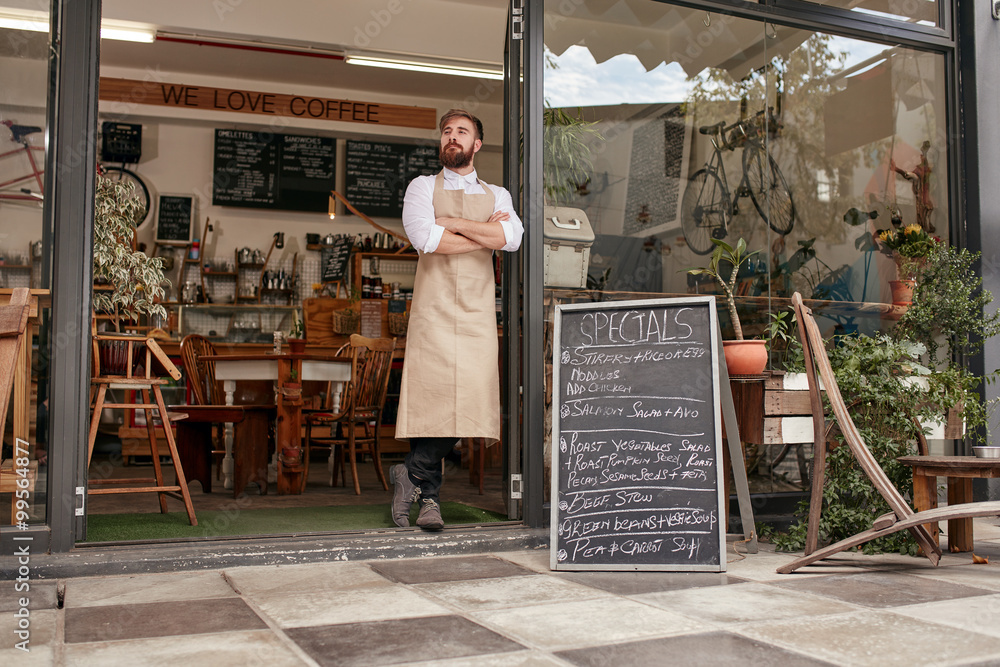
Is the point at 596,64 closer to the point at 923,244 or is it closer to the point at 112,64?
the point at 923,244

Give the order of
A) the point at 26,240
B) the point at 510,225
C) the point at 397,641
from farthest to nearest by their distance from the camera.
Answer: the point at 510,225, the point at 26,240, the point at 397,641

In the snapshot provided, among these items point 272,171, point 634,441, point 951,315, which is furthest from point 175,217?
point 951,315

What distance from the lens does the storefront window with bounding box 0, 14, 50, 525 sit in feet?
9.72

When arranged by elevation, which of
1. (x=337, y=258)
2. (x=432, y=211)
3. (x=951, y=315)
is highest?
(x=337, y=258)

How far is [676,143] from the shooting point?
3992mm

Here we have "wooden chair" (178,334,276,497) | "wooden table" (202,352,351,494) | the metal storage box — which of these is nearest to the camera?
the metal storage box

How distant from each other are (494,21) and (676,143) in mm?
3429

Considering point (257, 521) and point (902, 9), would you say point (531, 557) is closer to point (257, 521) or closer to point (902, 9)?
point (257, 521)

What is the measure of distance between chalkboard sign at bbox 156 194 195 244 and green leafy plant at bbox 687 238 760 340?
6352mm

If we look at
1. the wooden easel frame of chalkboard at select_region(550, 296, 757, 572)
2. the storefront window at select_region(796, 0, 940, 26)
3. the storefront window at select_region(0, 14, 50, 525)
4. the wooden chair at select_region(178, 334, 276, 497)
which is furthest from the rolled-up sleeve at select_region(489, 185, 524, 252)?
the storefront window at select_region(796, 0, 940, 26)

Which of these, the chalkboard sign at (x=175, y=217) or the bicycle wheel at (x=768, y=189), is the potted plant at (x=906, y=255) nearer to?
the bicycle wheel at (x=768, y=189)

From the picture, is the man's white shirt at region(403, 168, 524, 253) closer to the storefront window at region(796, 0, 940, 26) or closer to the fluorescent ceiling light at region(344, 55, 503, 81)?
the storefront window at region(796, 0, 940, 26)

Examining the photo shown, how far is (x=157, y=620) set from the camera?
221 centimetres

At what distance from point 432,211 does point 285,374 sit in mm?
1771
